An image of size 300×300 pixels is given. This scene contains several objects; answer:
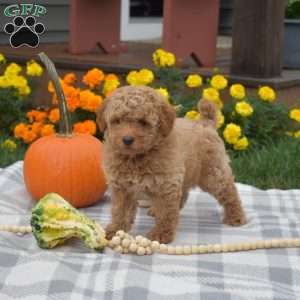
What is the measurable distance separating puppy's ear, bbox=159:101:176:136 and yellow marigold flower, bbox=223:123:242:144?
6.06 ft

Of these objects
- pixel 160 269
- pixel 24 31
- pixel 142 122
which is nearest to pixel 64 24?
pixel 24 31

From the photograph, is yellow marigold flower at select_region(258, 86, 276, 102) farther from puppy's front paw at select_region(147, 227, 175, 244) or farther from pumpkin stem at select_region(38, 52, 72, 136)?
puppy's front paw at select_region(147, 227, 175, 244)

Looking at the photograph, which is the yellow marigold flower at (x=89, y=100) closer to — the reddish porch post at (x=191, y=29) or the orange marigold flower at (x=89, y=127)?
the orange marigold flower at (x=89, y=127)

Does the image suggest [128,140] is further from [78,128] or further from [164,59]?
[164,59]

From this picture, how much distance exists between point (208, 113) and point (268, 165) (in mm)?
1224

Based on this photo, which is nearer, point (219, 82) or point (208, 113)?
point (208, 113)

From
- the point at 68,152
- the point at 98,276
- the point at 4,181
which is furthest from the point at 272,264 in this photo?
the point at 4,181

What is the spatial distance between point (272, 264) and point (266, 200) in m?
1.12

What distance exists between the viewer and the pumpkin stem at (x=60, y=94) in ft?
12.8

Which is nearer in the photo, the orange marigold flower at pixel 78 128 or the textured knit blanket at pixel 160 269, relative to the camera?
the textured knit blanket at pixel 160 269

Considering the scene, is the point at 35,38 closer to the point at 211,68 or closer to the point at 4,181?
the point at 4,181

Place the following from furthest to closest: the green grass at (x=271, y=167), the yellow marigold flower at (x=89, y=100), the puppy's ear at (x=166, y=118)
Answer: the yellow marigold flower at (x=89, y=100) < the green grass at (x=271, y=167) < the puppy's ear at (x=166, y=118)

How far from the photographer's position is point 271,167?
4.92 m

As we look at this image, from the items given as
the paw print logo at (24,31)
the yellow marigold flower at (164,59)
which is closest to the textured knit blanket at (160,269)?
the paw print logo at (24,31)
